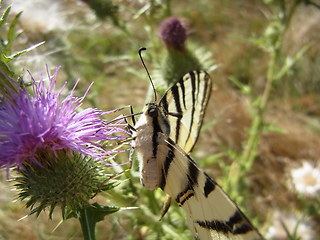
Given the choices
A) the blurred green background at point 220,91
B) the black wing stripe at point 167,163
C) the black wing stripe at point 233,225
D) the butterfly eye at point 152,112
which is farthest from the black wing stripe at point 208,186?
the blurred green background at point 220,91

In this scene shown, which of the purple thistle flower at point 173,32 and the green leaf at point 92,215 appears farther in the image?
the purple thistle flower at point 173,32

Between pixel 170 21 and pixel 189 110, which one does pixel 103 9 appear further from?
pixel 189 110

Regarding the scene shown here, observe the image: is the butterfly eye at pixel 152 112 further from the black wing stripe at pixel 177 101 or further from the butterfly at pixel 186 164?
the black wing stripe at pixel 177 101

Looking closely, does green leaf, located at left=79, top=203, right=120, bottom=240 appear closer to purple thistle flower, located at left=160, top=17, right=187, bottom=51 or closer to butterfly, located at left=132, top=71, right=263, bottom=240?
butterfly, located at left=132, top=71, right=263, bottom=240

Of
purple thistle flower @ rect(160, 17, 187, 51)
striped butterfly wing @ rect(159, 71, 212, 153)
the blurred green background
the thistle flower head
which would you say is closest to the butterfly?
striped butterfly wing @ rect(159, 71, 212, 153)

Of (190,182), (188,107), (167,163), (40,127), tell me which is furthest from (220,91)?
(40,127)

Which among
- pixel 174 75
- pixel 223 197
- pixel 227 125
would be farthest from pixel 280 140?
pixel 223 197
